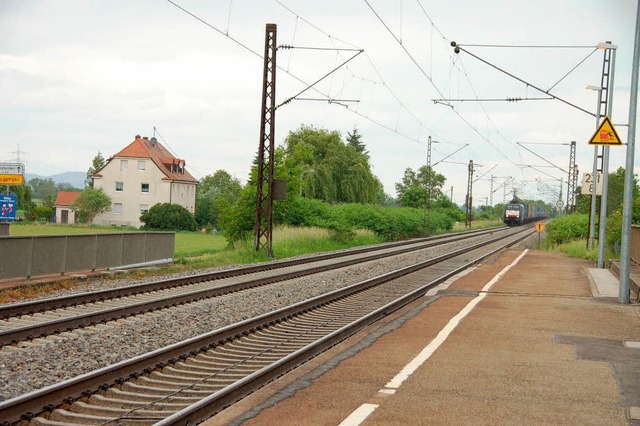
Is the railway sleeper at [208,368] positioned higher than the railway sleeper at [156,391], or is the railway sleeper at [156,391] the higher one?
the railway sleeper at [156,391]

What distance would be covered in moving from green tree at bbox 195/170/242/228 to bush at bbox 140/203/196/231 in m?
3.35

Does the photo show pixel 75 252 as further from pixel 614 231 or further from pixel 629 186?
pixel 614 231

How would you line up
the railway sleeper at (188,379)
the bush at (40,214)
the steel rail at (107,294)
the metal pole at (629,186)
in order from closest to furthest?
the railway sleeper at (188,379)
the steel rail at (107,294)
the metal pole at (629,186)
the bush at (40,214)

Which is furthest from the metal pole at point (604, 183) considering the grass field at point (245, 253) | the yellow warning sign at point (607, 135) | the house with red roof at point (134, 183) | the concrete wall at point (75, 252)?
the house with red roof at point (134, 183)

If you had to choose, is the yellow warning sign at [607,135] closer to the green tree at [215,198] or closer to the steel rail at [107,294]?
the steel rail at [107,294]

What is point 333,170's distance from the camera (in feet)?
270

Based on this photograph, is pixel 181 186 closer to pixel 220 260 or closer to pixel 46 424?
pixel 220 260

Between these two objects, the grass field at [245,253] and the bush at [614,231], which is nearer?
the grass field at [245,253]

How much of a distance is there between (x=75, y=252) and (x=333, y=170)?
60.5 m

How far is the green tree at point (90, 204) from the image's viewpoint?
86.1 m

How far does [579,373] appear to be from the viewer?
33.5 ft

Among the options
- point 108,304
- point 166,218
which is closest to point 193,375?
point 108,304

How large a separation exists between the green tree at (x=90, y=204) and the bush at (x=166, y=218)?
11776mm

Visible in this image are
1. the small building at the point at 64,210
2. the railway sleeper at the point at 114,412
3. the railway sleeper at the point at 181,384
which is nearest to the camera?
the railway sleeper at the point at 114,412
